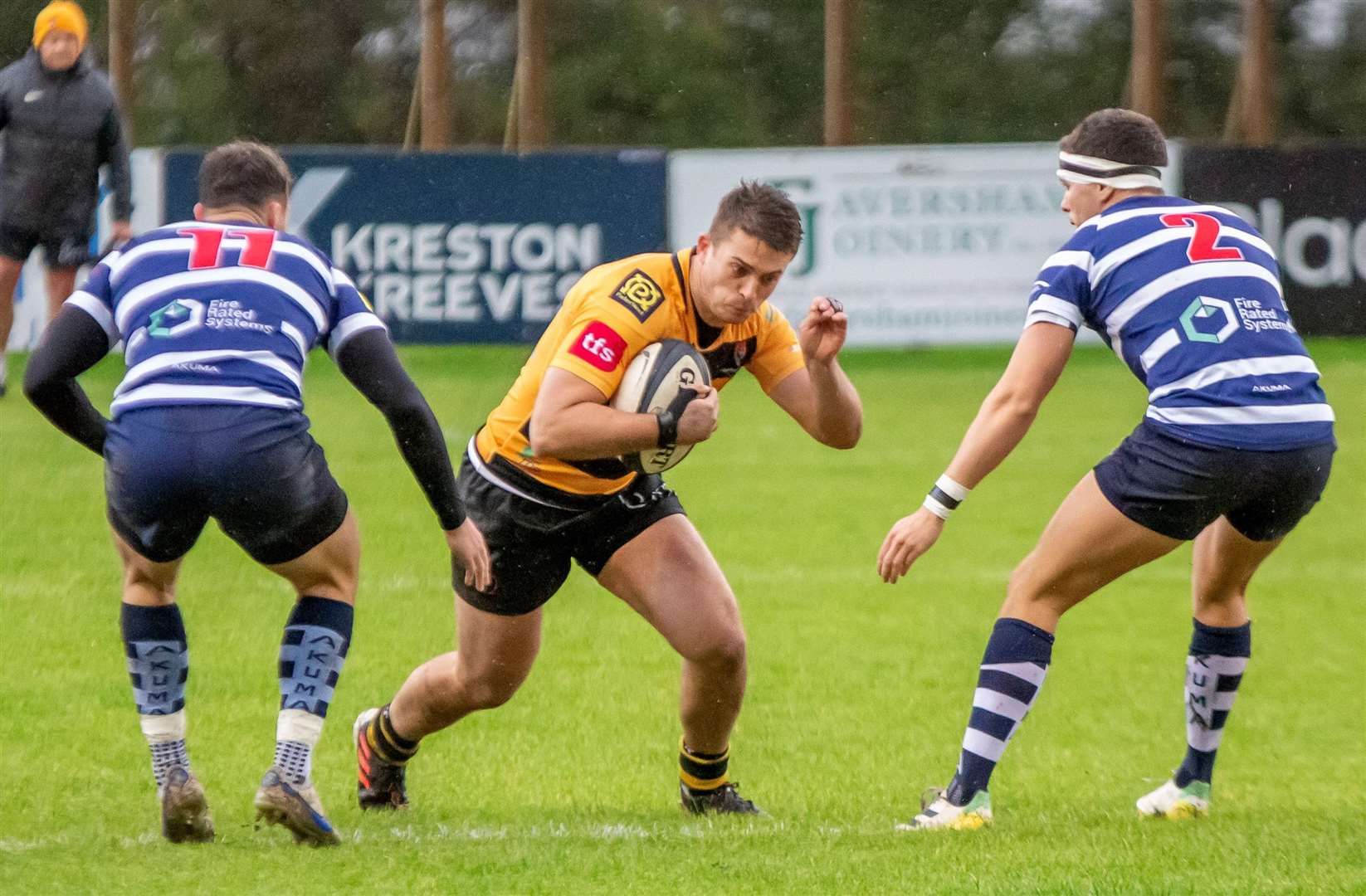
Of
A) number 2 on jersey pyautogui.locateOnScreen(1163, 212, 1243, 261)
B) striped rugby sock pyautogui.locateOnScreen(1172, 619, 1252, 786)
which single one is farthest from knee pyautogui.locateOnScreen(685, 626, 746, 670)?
number 2 on jersey pyautogui.locateOnScreen(1163, 212, 1243, 261)

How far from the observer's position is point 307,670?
4.80 m

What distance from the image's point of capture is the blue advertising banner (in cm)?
1675

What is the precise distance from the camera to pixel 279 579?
9008 mm

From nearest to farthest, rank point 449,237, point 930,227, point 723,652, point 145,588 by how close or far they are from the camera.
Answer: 1. point 145,588
2. point 723,652
3. point 449,237
4. point 930,227

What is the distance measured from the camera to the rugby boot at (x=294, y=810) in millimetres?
4621

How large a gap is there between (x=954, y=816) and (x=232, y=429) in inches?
81.5

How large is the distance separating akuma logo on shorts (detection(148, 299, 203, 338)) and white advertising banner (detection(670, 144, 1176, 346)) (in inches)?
492

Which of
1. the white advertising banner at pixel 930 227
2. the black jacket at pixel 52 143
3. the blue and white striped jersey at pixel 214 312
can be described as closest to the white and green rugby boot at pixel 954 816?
the blue and white striped jersey at pixel 214 312

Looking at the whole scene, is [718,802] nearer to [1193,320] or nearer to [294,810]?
[294,810]

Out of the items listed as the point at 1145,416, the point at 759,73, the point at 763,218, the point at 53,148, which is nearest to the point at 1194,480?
the point at 1145,416

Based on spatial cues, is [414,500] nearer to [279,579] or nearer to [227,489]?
[279,579]

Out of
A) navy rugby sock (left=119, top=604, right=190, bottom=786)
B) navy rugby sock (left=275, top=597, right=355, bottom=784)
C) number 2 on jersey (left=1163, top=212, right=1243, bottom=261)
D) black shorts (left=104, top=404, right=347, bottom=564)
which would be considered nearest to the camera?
black shorts (left=104, top=404, right=347, bottom=564)

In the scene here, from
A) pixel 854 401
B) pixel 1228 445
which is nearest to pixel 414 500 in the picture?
pixel 854 401

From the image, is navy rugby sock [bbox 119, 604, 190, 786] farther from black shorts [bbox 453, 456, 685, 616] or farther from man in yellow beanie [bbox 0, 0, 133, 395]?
man in yellow beanie [bbox 0, 0, 133, 395]
